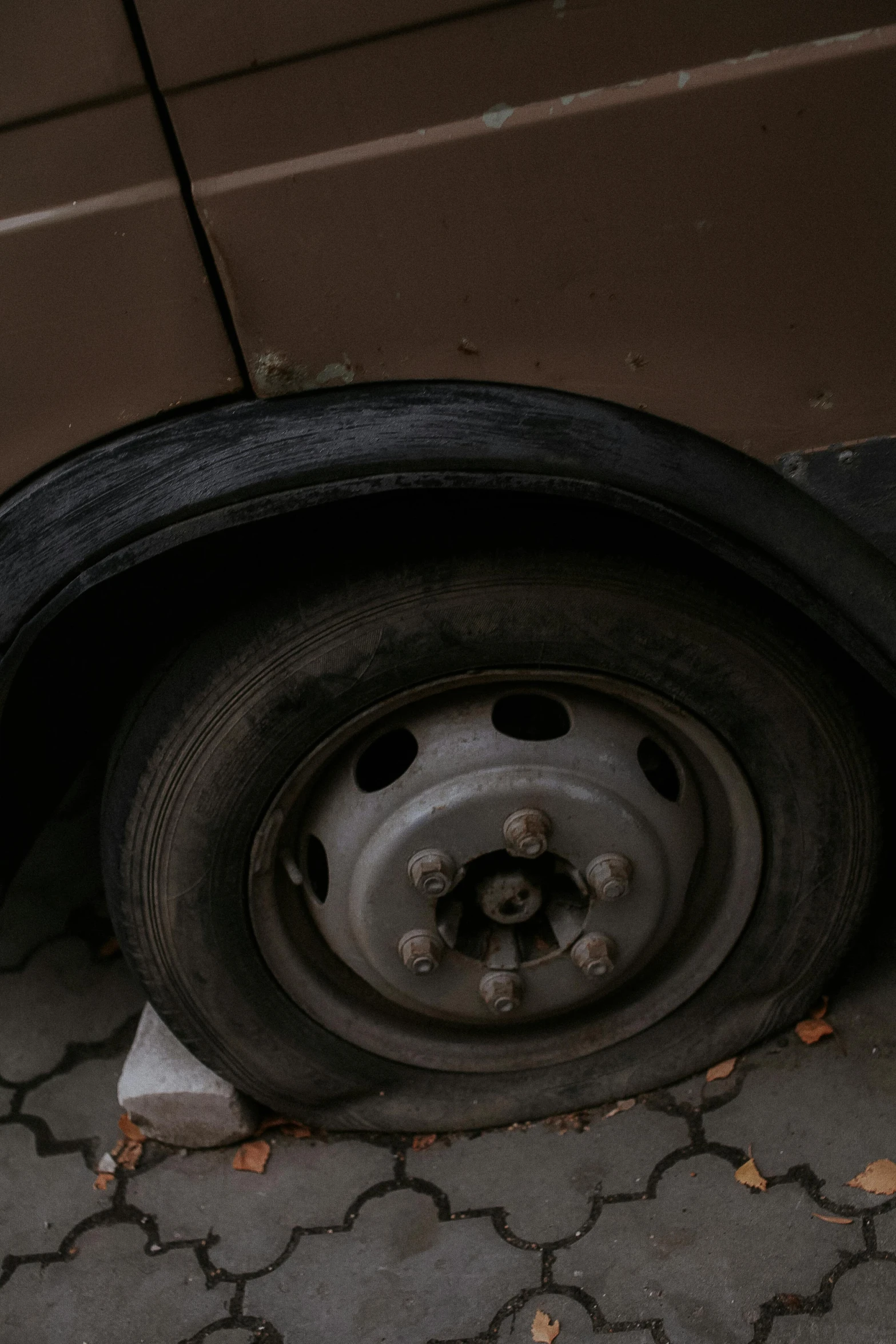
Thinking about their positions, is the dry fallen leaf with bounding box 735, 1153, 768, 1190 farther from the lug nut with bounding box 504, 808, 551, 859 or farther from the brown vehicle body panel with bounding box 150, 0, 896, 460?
the brown vehicle body panel with bounding box 150, 0, 896, 460

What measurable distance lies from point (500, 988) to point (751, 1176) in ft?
1.79

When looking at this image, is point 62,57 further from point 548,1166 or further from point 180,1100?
point 548,1166

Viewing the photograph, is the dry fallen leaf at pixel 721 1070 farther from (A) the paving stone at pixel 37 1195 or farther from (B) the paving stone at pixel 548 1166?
(A) the paving stone at pixel 37 1195

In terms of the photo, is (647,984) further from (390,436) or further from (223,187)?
(223,187)

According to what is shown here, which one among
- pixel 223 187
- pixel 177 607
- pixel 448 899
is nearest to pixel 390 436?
pixel 223 187

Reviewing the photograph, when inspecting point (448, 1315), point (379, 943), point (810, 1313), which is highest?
point (379, 943)

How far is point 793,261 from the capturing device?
1101mm

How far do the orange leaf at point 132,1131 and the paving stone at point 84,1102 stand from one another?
0.02 metres

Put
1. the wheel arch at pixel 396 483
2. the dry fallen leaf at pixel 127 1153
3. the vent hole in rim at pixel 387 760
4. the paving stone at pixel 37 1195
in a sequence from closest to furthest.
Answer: the wheel arch at pixel 396 483 < the vent hole in rim at pixel 387 760 < the paving stone at pixel 37 1195 < the dry fallen leaf at pixel 127 1153

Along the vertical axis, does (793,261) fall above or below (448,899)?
above

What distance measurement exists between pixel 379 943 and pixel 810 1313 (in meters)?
0.84

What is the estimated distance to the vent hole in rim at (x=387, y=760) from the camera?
1.70m

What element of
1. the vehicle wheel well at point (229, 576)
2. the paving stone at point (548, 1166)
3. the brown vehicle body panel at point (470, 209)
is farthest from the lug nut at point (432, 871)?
the brown vehicle body panel at point (470, 209)

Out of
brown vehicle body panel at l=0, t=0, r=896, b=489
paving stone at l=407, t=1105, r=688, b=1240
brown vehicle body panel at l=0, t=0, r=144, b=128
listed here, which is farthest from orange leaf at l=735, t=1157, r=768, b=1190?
brown vehicle body panel at l=0, t=0, r=144, b=128
